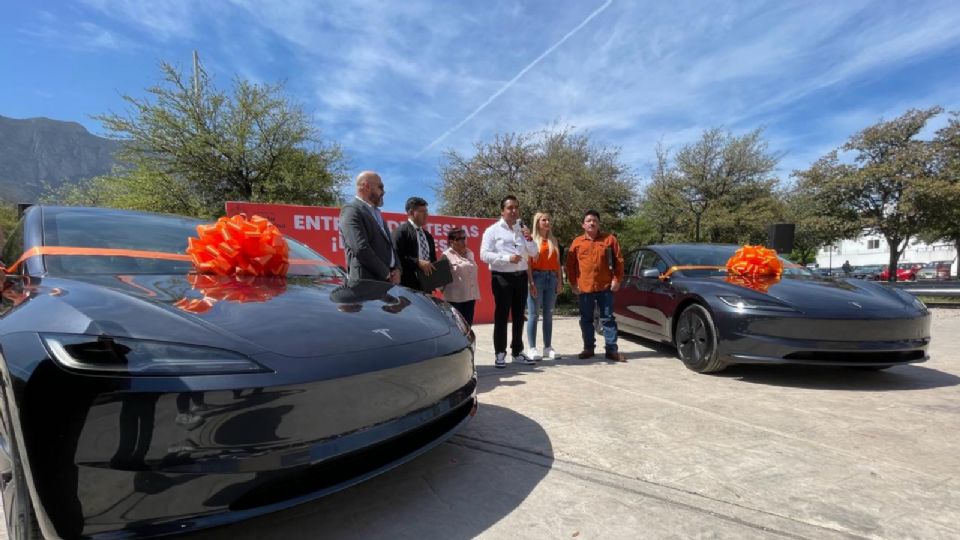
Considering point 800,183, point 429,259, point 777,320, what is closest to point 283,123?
point 429,259

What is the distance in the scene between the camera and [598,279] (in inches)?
186

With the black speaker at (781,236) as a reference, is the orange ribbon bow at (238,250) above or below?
below

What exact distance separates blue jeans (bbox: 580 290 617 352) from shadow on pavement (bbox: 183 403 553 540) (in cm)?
248

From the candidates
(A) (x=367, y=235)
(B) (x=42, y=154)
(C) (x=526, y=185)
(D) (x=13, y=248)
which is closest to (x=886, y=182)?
(C) (x=526, y=185)

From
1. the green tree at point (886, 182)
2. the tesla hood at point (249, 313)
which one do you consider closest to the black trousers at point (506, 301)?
the tesla hood at point (249, 313)

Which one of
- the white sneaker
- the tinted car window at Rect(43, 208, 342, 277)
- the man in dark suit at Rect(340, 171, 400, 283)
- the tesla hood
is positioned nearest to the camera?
the tesla hood

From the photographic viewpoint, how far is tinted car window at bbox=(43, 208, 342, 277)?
1977 millimetres

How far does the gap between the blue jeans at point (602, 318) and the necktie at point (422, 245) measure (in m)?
1.75

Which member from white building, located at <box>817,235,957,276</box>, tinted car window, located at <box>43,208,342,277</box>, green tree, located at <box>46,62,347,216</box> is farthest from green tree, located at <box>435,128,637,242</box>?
white building, located at <box>817,235,957,276</box>

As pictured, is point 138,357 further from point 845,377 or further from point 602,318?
point 845,377

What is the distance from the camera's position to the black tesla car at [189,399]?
1.17 m

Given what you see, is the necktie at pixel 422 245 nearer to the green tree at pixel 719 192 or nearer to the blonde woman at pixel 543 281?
the blonde woman at pixel 543 281

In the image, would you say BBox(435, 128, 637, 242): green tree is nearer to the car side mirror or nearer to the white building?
the car side mirror

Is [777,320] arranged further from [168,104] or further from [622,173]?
[622,173]
